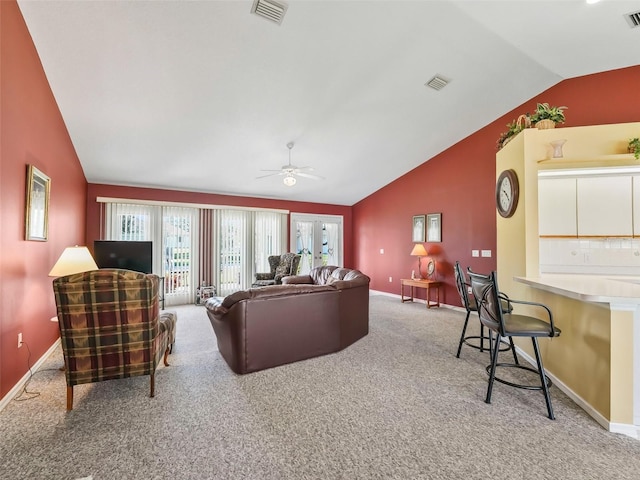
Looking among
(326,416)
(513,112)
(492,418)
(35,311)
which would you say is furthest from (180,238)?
(513,112)

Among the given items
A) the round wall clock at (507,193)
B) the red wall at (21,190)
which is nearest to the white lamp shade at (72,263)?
the red wall at (21,190)

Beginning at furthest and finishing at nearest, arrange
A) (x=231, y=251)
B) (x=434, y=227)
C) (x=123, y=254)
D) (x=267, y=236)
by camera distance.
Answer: (x=267, y=236) → (x=231, y=251) → (x=434, y=227) → (x=123, y=254)

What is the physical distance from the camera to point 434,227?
20.2ft

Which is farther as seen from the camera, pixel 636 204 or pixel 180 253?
pixel 180 253

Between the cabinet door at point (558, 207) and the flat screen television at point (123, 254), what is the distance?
18.6ft

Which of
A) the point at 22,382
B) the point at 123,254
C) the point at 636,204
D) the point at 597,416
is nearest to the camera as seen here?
the point at 597,416

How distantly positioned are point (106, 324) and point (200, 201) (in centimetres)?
470

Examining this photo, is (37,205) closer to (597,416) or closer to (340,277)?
(340,277)

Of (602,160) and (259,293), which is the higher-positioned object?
(602,160)

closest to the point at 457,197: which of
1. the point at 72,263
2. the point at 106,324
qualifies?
the point at 106,324

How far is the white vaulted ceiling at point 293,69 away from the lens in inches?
108

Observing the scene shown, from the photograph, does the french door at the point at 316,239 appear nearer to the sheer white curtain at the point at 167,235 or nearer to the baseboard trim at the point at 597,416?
the sheer white curtain at the point at 167,235

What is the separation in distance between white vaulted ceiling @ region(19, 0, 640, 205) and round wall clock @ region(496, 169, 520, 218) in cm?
150

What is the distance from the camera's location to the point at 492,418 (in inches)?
83.3
